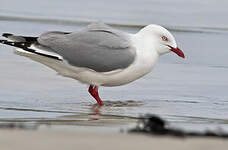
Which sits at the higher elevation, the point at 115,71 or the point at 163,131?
the point at 115,71

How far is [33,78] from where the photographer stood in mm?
9453

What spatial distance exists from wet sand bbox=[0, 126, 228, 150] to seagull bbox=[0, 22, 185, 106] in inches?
148

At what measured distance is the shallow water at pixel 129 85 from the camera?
741cm

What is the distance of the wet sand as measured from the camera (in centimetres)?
391

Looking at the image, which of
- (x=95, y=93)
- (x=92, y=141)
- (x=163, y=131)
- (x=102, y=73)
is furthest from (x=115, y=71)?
(x=92, y=141)

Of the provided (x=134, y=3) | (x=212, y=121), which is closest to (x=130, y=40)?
(x=212, y=121)

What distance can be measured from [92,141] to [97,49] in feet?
13.8

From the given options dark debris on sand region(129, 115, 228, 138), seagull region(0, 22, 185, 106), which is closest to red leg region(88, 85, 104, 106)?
seagull region(0, 22, 185, 106)

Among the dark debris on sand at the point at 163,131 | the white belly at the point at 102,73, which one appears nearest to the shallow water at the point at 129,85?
the white belly at the point at 102,73

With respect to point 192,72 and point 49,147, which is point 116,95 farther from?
point 49,147

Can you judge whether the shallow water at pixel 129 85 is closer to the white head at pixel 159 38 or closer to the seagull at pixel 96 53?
the seagull at pixel 96 53

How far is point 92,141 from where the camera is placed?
13.2 feet

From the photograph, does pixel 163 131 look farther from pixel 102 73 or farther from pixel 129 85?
pixel 129 85

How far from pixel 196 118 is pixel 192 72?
3.14 meters
